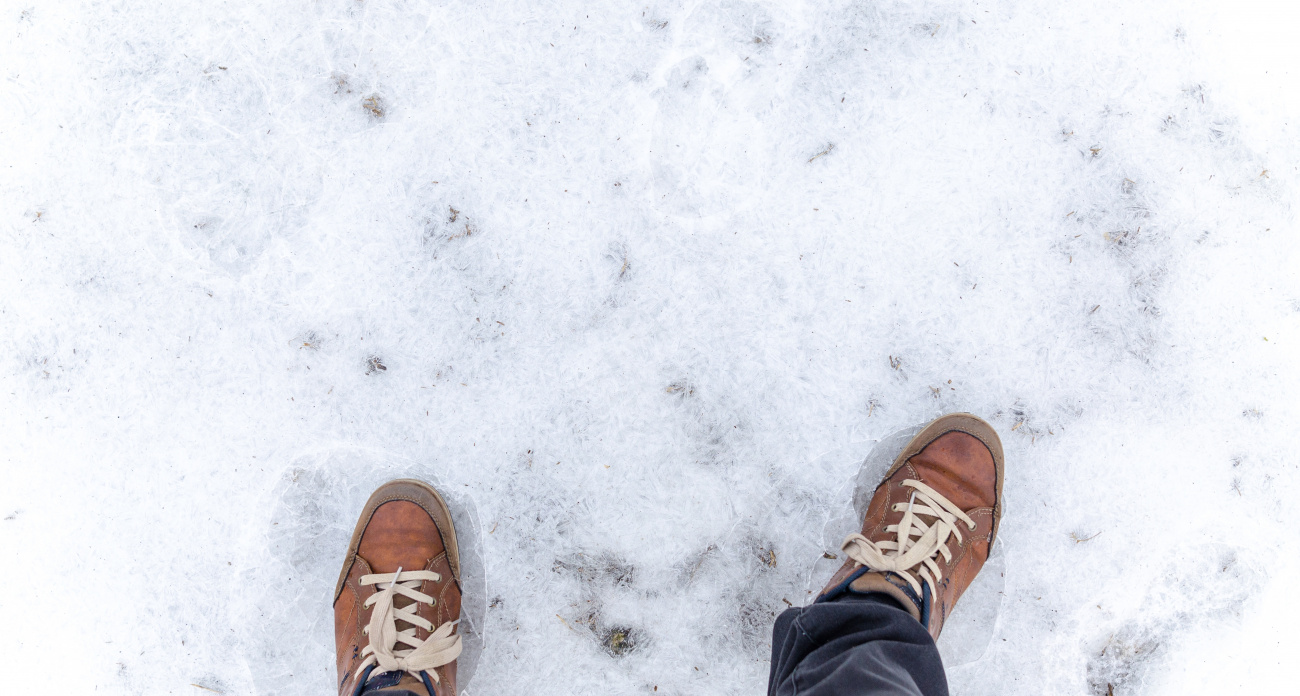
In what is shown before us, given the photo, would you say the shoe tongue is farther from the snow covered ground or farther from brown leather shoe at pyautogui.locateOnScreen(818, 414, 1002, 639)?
brown leather shoe at pyautogui.locateOnScreen(818, 414, 1002, 639)

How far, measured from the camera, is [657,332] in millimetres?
1805

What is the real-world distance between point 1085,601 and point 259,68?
2.77 metres

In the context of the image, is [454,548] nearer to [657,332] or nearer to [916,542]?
[657,332]

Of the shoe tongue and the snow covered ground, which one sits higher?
the snow covered ground

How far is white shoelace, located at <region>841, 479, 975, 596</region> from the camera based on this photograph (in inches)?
66.2

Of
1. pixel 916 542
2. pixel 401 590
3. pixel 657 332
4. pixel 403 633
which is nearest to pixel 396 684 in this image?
pixel 403 633

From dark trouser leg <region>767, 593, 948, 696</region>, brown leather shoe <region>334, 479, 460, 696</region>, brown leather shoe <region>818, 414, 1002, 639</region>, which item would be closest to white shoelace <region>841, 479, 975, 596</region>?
brown leather shoe <region>818, 414, 1002, 639</region>

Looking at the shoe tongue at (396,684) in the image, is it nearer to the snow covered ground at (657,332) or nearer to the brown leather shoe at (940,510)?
the snow covered ground at (657,332)

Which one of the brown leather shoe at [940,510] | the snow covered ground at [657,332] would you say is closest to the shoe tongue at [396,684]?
the snow covered ground at [657,332]

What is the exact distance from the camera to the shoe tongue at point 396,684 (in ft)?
5.48

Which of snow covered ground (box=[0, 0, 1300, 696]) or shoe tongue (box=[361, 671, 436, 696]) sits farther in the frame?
snow covered ground (box=[0, 0, 1300, 696])

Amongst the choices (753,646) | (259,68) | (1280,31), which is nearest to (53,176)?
(259,68)

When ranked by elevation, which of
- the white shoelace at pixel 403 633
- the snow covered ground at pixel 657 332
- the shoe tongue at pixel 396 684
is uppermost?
the snow covered ground at pixel 657 332

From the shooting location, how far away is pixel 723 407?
5.92 ft
